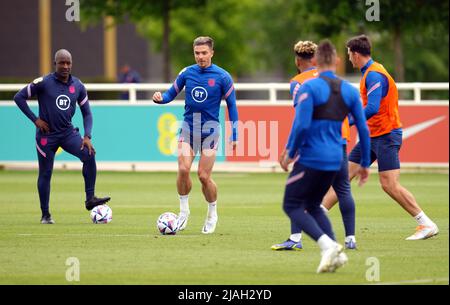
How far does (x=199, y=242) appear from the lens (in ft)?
40.4

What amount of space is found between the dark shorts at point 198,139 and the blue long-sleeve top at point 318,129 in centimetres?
314

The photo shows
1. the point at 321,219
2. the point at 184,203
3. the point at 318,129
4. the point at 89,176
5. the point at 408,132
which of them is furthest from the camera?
the point at 408,132

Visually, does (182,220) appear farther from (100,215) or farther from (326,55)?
(326,55)

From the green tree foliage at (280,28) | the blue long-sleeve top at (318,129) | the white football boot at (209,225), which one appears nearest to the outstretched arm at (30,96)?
the white football boot at (209,225)

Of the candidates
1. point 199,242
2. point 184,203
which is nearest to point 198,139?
point 184,203

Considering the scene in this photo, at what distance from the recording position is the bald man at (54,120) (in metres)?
14.3

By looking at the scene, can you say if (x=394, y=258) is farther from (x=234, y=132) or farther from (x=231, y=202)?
(x=231, y=202)

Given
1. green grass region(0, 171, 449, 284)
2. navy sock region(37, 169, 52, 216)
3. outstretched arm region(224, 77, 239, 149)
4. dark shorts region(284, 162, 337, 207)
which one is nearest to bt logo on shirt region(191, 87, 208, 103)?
outstretched arm region(224, 77, 239, 149)

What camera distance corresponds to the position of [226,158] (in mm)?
22828

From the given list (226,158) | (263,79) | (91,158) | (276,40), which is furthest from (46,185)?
(263,79)

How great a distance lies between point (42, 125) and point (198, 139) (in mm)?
2323

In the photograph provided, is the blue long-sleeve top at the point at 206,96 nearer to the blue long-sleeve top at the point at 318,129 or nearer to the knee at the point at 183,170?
the knee at the point at 183,170

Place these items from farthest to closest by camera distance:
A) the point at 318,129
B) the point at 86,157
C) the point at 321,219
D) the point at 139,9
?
the point at 139,9 < the point at 86,157 < the point at 321,219 < the point at 318,129
